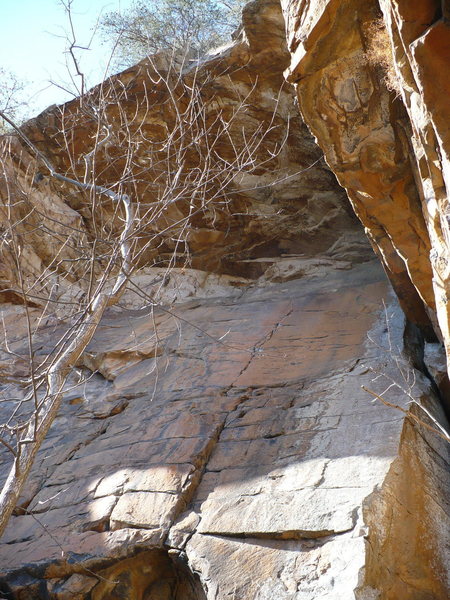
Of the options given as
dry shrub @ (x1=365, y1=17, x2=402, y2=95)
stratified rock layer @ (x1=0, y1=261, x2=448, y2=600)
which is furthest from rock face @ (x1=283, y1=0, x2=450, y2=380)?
stratified rock layer @ (x1=0, y1=261, x2=448, y2=600)

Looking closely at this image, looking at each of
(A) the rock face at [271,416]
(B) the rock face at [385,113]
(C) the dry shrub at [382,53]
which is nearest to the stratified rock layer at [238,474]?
(A) the rock face at [271,416]

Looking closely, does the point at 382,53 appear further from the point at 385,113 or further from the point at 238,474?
the point at 238,474

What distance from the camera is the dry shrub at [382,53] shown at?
4.39 metres

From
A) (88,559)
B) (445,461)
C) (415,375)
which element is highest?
(88,559)

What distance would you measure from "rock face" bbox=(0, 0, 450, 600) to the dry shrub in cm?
5

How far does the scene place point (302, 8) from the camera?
4.61 meters

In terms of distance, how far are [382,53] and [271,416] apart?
3.30 meters

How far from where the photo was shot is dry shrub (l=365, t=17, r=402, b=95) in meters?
4.39

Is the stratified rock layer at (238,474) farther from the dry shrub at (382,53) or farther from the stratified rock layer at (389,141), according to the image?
the dry shrub at (382,53)

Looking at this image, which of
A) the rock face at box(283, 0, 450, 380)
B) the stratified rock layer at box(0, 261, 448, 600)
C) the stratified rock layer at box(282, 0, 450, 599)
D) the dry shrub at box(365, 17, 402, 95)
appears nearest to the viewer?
the rock face at box(283, 0, 450, 380)

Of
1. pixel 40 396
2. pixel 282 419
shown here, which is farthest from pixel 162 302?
pixel 282 419

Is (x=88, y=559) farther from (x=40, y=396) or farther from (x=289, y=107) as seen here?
(x=289, y=107)

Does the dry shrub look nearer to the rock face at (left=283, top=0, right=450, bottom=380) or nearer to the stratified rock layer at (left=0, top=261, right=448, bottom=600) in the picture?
the rock face at (left=283, top=0, right=450, bottom=380)

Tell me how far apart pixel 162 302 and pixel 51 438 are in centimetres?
329
